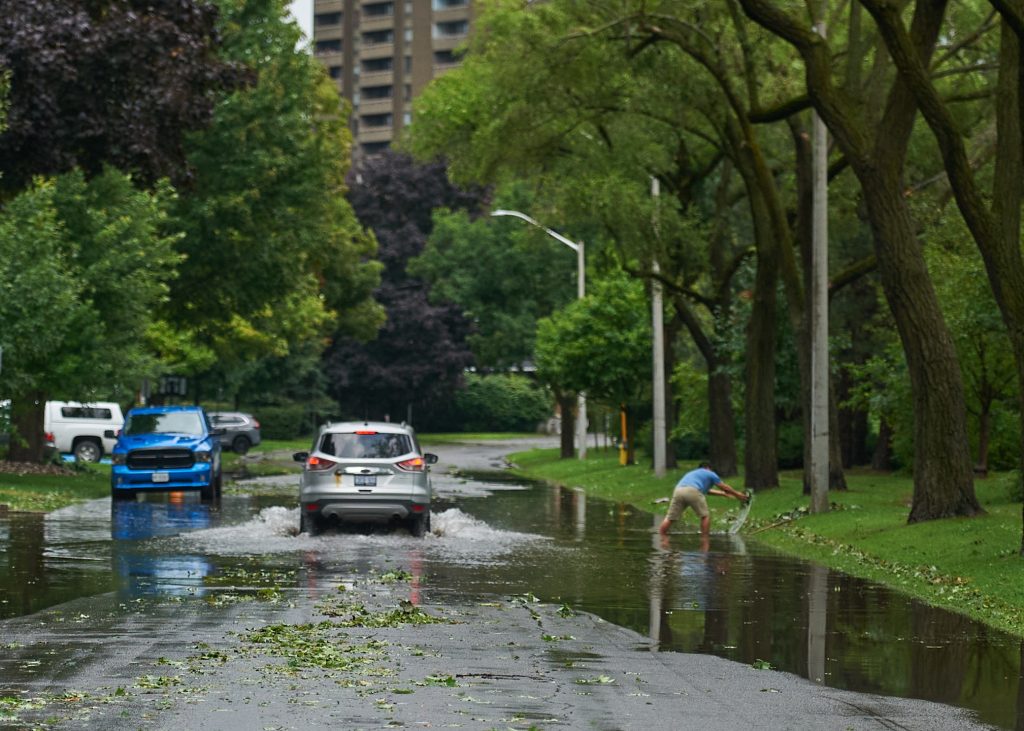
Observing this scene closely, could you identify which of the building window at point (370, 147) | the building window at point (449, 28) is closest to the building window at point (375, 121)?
the building window at point (370, 147)

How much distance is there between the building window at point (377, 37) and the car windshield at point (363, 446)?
416ft

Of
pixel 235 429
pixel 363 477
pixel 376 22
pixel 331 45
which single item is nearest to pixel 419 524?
pixel 363 477

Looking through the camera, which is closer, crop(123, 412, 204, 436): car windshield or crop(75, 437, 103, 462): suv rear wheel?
crop(123, 412, 204, 436): car windshield

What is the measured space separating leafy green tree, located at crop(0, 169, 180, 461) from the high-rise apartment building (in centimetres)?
10412

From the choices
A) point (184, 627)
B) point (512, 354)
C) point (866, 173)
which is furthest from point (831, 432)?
point (512, 354)

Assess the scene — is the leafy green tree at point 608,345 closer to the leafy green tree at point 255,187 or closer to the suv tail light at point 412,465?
the leafy green tree at point 255,187

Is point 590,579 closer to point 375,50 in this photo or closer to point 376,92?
point 375,50

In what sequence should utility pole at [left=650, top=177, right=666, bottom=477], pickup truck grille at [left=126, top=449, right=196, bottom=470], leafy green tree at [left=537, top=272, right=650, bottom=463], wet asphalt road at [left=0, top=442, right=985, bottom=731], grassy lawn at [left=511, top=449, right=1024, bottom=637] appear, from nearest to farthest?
wet asphalt road at [left=0, top=442, right=985, bottom=731] < grassy lawn at [left=511, top=449, right=1024, bottom=637] < pickup truck grille at [left=126, top=449, right=196, bottom=470] < utility pole at [left=650, top=177, right=666, bottom=477] < leafy green tree at [left=537, top=272, right=650, bottom=463]

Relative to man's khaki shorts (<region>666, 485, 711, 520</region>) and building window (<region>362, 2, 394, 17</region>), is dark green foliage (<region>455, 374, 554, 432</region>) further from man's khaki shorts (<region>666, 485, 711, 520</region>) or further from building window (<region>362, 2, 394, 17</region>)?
man's khaki shorts (<region>666, 485, 711, 520</region>)

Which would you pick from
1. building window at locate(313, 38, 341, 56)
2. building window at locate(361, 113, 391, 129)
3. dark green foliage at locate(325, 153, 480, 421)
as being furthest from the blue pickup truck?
building window at locate(313, 38, 341, 56)

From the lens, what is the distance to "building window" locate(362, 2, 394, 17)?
487ft

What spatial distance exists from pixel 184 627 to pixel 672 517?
13829 millimetres

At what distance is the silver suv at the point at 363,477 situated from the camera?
24812 millimetres

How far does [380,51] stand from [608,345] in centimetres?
9930
